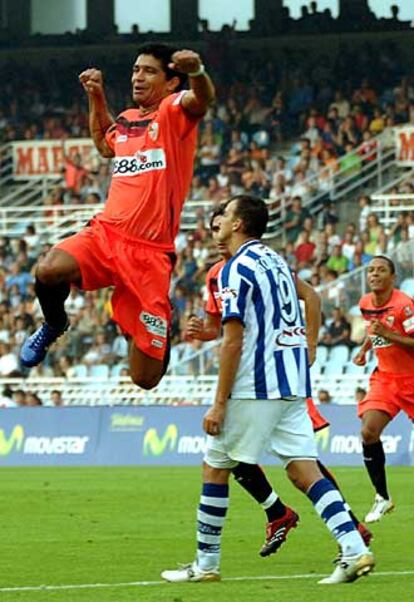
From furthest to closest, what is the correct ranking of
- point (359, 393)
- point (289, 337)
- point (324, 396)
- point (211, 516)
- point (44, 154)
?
point (44, 154), point (324, 396), point (359, 393), point (211, 516), point (289, 337)

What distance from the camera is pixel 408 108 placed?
36.5 meters

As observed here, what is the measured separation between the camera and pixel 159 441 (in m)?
26.6

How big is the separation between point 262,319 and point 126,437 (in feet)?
56.4

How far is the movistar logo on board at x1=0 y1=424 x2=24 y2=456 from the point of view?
90.0 feet

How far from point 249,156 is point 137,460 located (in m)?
12.0

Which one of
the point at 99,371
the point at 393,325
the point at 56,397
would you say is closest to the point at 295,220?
the point at 99,371

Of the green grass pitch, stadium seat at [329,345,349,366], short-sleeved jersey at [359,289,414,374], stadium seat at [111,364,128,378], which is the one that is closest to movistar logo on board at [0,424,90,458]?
stadium seat at [111,364,128,378]

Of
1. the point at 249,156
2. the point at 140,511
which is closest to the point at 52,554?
the point at 140,511

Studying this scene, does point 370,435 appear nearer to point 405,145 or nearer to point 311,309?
point 311,309

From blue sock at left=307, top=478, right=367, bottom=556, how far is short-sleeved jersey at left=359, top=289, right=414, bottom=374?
616cm

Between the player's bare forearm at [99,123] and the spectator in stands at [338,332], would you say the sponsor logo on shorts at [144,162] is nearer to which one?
the player's bare forearm at [99,123]

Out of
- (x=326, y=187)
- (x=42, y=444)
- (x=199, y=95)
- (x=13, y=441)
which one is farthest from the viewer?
(x=326, y=187)

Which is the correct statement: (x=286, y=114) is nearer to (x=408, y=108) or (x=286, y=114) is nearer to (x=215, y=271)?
(x=408, y=108)

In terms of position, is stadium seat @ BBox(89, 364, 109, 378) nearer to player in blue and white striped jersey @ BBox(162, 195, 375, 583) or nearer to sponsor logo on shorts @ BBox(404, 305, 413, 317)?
sponsor logo on shorts @ BBox(404, 305, 413, 317)
